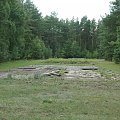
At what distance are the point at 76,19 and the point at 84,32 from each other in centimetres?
604

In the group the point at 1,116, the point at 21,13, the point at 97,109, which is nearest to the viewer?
the point at 1,116

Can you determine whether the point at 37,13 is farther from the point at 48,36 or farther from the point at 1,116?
the point at 1,116

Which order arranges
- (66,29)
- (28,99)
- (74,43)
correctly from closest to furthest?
(28,99) < (74,43) < (66,29)

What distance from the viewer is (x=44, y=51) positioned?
242 feet

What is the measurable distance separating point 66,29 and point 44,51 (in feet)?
69.7

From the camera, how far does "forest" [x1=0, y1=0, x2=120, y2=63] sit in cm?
4191

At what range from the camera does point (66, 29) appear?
93312mm

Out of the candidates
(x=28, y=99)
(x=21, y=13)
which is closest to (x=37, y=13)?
(x=21, y=13)

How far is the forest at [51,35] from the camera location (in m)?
41.9

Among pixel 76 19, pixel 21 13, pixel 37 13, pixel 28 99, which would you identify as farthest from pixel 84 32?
pixel 28 99

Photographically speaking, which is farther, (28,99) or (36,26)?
(36,26)

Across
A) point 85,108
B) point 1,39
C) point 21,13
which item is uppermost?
point 21,13

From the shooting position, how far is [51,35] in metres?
89.4

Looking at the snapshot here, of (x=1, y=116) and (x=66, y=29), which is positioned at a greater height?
(x=66, y=29)
